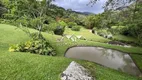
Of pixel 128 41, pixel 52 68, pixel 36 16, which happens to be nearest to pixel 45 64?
pixel 52 68

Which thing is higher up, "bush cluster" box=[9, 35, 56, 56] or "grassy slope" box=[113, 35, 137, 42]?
"bush cluster" box=[9, 35, 56, 56]

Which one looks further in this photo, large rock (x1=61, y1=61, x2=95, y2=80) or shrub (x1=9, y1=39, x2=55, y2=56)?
shrub (x1=9, y1=39, x2=55, y2=56)

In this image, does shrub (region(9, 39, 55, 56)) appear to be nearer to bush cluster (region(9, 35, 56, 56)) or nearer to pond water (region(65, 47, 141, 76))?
bush cluster (region(9, 35, 56, 56))

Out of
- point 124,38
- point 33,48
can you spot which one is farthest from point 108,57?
point 124,38

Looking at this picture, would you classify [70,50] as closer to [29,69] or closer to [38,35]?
[38,35]

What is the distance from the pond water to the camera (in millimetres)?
10781

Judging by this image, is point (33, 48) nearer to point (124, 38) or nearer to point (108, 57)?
point (108, 57)

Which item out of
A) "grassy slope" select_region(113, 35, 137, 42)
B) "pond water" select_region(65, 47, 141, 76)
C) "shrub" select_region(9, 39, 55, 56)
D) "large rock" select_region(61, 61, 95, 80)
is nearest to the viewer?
"large rock" select_region(61, 61, 95, 80)

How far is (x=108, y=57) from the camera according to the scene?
1255 centimetres

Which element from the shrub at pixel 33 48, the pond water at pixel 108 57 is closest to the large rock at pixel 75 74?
the shrub at pixel 33 48

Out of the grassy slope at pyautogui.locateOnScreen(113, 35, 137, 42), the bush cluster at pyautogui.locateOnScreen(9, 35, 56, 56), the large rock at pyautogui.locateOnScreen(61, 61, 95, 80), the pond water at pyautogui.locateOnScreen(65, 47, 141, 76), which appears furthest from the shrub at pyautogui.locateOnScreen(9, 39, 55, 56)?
the grassy slope at pyautogui.locateOnScreen(113, 35, 137, 42)

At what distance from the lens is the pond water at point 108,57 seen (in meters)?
10.8

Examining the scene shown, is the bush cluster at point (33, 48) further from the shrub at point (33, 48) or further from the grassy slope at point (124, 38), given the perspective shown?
the grassy slope at point (124, 38)

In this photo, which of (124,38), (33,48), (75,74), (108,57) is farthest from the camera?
(124,38)
